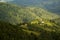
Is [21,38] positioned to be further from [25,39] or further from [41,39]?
[41,39]

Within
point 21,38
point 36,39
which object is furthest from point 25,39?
point 36,39

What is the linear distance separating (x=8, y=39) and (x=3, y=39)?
23.0 feet

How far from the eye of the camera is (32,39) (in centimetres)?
18888

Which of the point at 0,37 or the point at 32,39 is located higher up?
the point at 0,37

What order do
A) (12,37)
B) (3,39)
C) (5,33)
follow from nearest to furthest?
(3,39) < (12,37) < (5,33)

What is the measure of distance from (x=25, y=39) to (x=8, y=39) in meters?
20.7

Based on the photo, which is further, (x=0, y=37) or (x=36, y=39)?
(x=36, y=39)

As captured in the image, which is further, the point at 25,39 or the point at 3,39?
the point at 25,39

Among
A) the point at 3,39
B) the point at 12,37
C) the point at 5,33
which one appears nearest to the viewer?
the point at 3,39

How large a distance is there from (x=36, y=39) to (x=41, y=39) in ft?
16.8

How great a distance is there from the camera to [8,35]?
183m

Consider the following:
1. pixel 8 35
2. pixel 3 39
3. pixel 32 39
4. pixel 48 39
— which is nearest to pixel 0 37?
pixel 3 39

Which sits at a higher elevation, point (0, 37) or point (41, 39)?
point (0, 37)

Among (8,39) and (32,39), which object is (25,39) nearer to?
(32,39)
